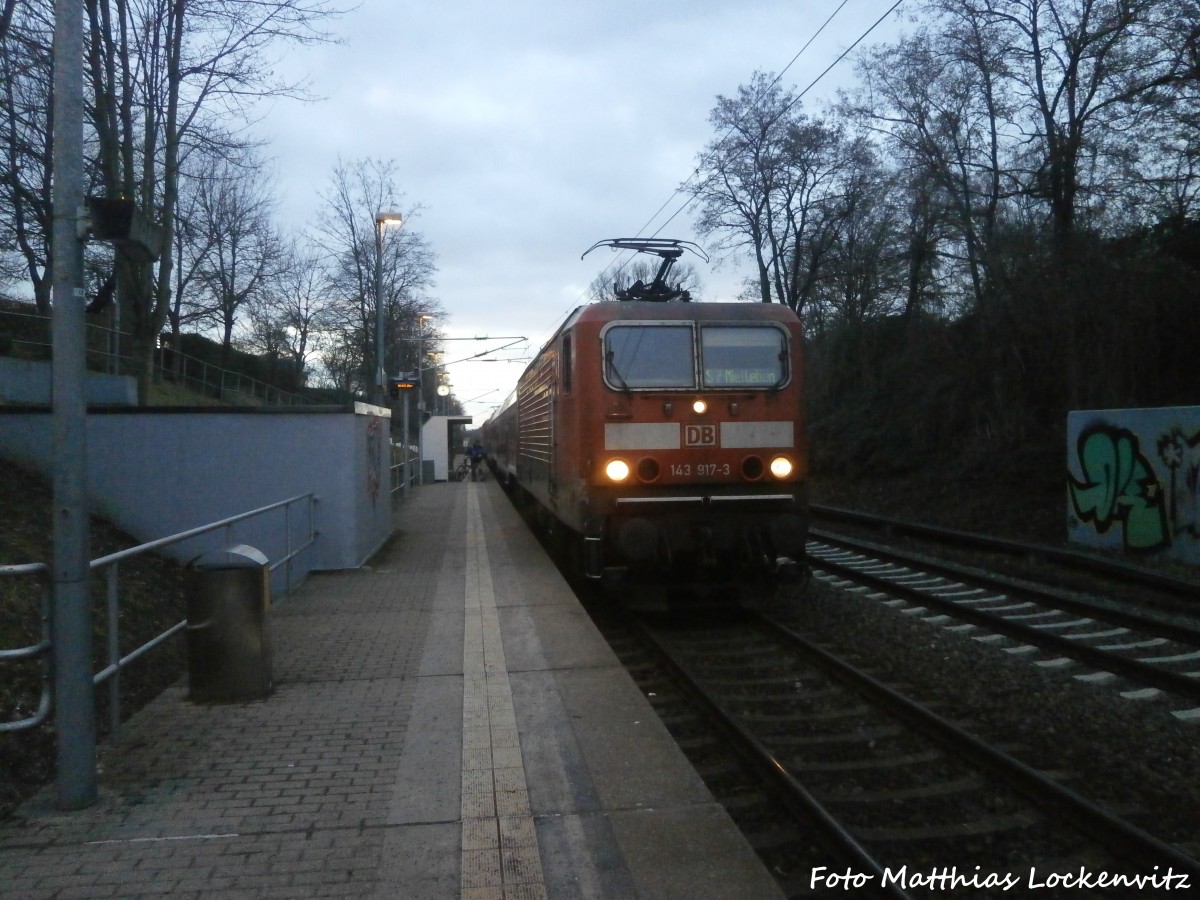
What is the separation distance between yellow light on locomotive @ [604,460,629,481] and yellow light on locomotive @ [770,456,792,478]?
1.42m

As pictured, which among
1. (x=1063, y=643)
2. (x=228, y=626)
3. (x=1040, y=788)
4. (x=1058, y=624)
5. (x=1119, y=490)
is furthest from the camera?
(x=1119, y=490)

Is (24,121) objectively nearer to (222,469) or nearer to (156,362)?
(222,469)

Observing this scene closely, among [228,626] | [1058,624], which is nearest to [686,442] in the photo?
[1058,624]

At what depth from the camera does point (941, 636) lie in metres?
9.28

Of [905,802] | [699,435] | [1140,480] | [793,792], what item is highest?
[699,435]

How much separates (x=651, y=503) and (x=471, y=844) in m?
5.60

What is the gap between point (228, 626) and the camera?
21.8ft

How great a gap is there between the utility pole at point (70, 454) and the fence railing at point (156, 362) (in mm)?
12592

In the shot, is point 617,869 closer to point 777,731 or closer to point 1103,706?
point 777,731

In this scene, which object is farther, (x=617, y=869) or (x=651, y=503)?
(x=651, y=503)

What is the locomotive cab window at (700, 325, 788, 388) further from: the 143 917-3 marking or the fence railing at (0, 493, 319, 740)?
the fence railing at (0, 493, 319, 740)

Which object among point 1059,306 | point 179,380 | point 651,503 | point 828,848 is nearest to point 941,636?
point 651,503

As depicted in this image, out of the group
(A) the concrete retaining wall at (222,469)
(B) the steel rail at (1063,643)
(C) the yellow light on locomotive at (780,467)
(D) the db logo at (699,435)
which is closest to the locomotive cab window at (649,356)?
(D) the db logo at (699,435)

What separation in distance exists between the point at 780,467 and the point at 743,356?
1.13 metres
